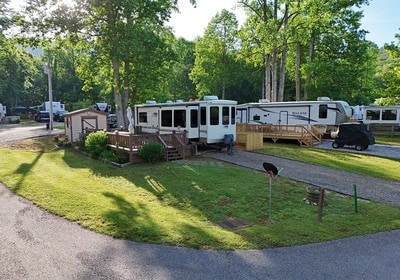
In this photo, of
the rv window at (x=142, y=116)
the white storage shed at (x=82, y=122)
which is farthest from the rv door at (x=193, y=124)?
the white storage shed at (x=82, y=122)

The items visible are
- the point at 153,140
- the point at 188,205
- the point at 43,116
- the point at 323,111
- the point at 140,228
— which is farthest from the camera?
the point at 43,116

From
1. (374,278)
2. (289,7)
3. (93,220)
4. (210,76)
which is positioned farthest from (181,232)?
(210,76)

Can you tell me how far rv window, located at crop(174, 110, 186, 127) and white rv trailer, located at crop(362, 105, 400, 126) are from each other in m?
22.7

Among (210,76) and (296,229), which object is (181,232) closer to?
(296,229)

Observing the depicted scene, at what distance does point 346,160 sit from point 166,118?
978cm

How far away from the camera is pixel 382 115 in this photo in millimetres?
30969

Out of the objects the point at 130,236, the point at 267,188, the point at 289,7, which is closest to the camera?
the point at 130,236

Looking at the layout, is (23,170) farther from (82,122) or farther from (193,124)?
(82,122)

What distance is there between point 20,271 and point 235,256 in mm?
3488

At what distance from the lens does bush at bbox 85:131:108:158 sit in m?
15.8

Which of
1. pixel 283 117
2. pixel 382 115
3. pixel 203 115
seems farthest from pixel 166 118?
pixel 382 115

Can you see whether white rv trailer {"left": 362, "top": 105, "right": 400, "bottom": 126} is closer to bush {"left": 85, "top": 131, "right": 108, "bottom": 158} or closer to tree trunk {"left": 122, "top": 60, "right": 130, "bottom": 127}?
tree trunk {"left": 122, "top": 60, "right": 130, "bottom": 127}

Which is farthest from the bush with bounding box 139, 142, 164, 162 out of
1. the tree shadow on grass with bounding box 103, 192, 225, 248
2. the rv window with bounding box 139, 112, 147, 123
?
the rv window with bounding box 139, 112, 147, 123

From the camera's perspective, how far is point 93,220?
7.18 m
